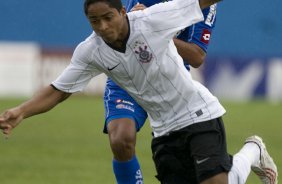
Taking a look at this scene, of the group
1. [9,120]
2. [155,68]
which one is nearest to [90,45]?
[155,68]

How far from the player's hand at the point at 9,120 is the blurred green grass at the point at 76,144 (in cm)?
391

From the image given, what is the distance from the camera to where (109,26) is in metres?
6.36

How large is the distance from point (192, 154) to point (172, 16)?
1.02 meters

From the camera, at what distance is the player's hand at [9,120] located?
625cm

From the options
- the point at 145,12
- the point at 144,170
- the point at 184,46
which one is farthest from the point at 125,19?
the point at 144,170

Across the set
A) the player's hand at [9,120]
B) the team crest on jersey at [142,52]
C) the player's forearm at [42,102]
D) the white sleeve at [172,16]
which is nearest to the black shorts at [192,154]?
the team crest on jersey at [142,52]

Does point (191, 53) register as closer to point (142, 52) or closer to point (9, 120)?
point (142, 52)

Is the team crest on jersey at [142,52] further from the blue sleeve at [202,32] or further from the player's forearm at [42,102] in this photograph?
the blue sleeve at [202,32]

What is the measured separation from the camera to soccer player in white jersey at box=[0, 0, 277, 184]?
6.57m

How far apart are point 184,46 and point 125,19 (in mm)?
1194

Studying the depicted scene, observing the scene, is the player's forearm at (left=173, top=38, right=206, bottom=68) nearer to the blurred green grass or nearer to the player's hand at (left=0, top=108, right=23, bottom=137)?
the player's hand at (left=0, top=108, right=23, bottom=137)

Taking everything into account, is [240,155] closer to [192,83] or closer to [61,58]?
[192,83]

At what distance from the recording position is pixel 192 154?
263 inches

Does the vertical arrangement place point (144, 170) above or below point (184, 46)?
below
